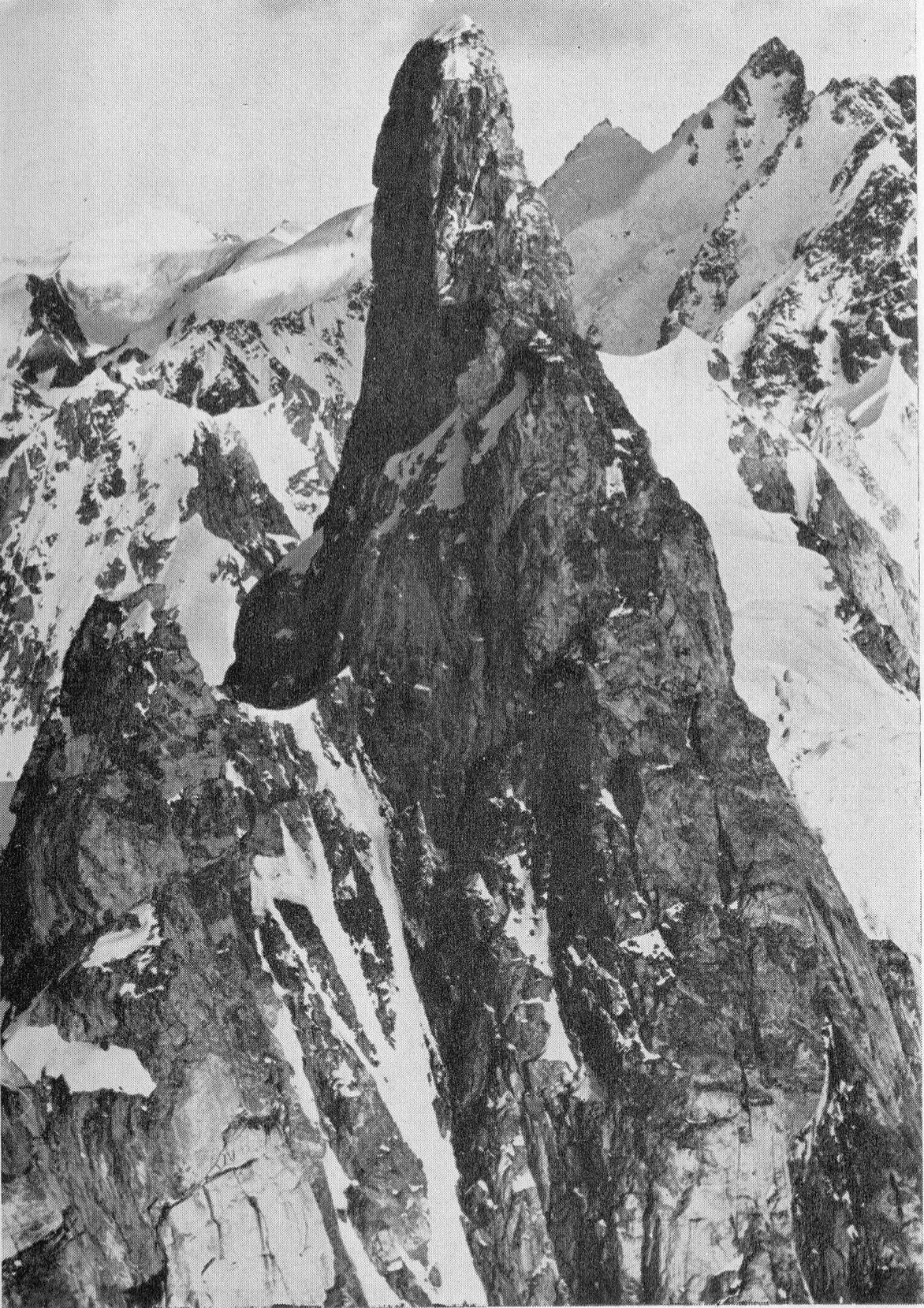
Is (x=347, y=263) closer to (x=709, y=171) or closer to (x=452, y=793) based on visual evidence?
(x=709, y=171)

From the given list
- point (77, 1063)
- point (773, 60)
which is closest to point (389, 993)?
point (77, 1063)

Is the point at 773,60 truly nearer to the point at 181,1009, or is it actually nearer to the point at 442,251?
the point at 442,251

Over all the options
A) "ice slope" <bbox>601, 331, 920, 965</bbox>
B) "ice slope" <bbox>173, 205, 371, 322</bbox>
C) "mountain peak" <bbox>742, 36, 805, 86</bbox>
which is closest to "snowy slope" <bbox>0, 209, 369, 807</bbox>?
"ice slope" <bbox>173, 205, 371, 322</bbox>

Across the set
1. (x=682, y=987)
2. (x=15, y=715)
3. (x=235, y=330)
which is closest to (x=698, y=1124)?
(x=682, y=987)

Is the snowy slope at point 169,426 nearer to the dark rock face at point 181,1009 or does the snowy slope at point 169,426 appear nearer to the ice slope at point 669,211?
the dark rock face at point 181,1009

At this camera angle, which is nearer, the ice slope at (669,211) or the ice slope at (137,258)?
the ice slope at (669,211)

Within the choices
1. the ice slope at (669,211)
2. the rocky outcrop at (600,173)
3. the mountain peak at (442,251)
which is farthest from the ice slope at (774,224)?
the mountain peak at (442,251)

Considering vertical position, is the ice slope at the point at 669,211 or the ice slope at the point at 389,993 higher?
the ice slope at the point at 669,211
